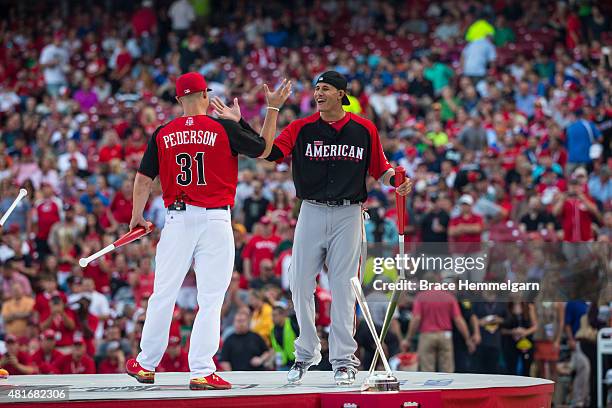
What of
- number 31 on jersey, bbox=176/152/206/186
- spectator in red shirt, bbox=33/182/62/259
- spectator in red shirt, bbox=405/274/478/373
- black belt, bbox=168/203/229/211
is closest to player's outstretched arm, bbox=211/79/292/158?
number 31 on jersey, bbox=176/152/206/186

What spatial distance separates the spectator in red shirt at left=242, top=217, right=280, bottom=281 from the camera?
17.8m

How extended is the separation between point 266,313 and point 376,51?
1244cm

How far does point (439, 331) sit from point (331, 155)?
640 centimetres

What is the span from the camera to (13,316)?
55.0ft

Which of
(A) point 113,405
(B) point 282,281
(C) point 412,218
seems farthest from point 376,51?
(A) point 113,405

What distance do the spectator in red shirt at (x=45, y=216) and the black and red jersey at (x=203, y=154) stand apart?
1006cm

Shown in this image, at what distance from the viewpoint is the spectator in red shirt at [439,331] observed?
15.9m

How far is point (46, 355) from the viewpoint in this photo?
51.5 ft

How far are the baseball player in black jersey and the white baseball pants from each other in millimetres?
759

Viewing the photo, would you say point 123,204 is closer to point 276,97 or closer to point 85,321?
point 85,321

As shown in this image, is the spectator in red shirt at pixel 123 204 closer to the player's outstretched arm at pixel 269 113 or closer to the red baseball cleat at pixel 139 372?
the red baseball cleat at pixel 139 372

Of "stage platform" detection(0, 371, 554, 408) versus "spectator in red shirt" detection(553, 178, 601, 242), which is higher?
"spectator in red shirt" detection(553, 178, 601, 242)

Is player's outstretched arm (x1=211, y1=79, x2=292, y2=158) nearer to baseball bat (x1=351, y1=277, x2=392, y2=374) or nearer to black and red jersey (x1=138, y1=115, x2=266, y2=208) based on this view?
black and red jersey (x1=138, y1=115, x2=266, y2=208)

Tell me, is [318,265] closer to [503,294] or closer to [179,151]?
[179,151]
